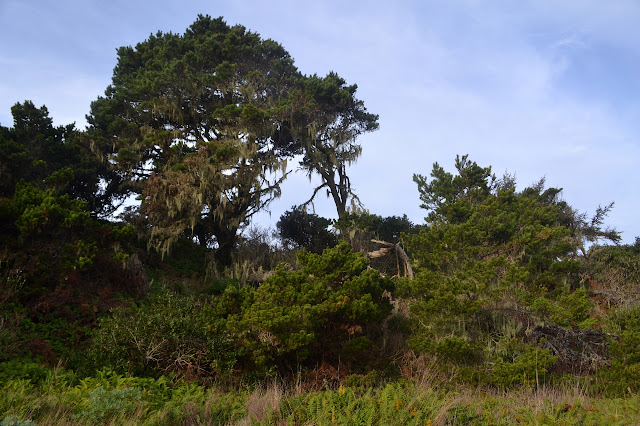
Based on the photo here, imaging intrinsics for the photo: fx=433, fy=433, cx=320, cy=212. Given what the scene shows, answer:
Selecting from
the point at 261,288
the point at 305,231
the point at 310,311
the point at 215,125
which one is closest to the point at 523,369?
the point at 310,311

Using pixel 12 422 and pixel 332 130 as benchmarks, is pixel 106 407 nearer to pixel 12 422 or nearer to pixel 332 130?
pixel 12 422

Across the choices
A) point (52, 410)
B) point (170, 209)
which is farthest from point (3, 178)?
point (52, 410)

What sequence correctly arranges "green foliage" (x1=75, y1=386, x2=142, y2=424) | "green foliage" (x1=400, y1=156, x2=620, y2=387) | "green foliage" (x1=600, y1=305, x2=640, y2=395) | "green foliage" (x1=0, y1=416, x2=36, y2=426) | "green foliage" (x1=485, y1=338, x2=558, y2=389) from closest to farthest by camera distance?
"green foliage" (x1=0, y1=416, x2=36, y2=426), "green foliage" (x1=75, y1=386, x2=142, y2=424), "green foliage" (x1=485, y1=338, x2=558, y2=389), "green foliage" (x1=600, y1=305, x2=640, y2=395), "green foliage" (x1=400, y1=156, x2=620, y2=387)

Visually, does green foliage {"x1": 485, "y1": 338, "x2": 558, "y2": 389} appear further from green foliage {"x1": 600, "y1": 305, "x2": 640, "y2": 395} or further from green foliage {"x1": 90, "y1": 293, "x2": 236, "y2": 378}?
green foliage {"x1": 90, "y1": 293, "x2": 236, "y2": 378}

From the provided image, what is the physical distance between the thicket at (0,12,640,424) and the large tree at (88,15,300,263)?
0.10m

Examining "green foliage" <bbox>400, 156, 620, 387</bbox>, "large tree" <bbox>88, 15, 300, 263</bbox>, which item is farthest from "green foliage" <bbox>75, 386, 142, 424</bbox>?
"large tree" <bbox>88, 15, 300, 263</bbox>

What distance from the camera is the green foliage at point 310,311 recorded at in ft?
30.2

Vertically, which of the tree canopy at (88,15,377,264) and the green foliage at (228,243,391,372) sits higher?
the tree canopy at (88,15,377,264)

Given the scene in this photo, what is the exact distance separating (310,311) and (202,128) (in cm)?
1343

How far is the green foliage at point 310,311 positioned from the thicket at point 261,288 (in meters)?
0.05

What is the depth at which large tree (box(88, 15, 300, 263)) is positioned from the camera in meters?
16.7

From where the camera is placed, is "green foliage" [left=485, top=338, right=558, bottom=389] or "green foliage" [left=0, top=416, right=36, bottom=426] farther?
"green foliage" [left=485, top=338, right=558, bottom=389]

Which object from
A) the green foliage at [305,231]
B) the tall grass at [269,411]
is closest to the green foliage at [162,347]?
the tall grass at [269,411]

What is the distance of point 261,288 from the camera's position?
10258mm
